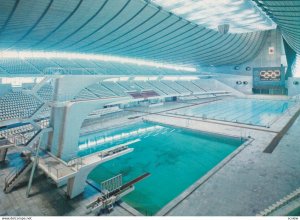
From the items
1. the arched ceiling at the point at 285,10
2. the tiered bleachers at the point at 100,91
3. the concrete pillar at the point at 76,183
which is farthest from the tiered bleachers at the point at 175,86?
the concrete pillar at the point at 76,183

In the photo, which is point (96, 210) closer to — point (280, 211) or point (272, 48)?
point (280, 211)

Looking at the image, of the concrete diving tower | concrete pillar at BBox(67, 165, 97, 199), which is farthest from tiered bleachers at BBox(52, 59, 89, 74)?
concrete pillar at BBox(67, 165, 97, 199)

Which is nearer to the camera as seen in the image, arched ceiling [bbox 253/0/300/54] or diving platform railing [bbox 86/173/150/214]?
diving platform railing [bbox 86/173/150/214]

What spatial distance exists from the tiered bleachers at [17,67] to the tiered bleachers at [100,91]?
669 cm

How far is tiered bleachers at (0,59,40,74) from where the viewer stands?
832 inches

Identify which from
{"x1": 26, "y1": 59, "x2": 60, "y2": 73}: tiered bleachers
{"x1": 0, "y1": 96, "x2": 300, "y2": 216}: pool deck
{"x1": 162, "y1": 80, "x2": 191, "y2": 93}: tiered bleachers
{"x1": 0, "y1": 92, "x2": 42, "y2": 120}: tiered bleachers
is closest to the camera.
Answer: {"x1": 0, "y1": 96, "x2": 300, "y2": 216}: pool deck

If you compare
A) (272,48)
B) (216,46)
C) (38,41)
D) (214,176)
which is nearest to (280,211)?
(214,176)

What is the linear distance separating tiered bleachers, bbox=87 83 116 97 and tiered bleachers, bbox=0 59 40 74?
6693 millimetres

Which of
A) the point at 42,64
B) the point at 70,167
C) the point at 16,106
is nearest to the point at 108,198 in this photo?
the point at 70,167

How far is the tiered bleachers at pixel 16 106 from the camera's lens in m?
14.9

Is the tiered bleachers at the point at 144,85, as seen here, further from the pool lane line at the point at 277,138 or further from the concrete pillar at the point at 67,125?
the concrete pillar at the point at 67,125

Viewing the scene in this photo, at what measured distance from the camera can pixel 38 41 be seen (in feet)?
70.5

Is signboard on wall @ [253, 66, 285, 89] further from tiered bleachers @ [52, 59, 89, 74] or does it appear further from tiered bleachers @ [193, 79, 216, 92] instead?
tiered bleachers @ [52, 59, 89, 74]

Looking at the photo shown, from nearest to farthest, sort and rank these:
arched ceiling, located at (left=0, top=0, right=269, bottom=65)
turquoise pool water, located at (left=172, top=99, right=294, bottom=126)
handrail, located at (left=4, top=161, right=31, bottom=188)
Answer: handrail, located at (left=4, top=161, right=31, bottom=188) → arched ceiling, located at (left=0, top=0, right=269, bottom=65) → turquoise pool water, located at (left=172, top=99, right=294, bottom=126)
